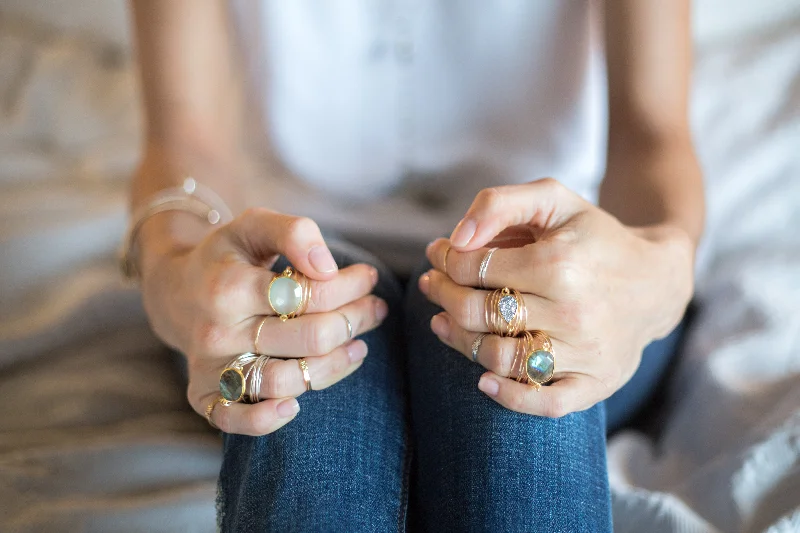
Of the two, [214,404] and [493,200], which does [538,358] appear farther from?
[214,404]

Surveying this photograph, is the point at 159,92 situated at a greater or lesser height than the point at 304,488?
greater

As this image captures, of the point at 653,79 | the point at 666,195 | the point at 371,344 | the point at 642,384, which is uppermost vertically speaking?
the point at 653,79

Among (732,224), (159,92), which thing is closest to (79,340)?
(159,92)

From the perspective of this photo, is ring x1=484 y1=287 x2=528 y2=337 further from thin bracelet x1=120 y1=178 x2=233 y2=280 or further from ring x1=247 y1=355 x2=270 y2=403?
thin bracelet x1=120 y1=178 x2=233 y2=280

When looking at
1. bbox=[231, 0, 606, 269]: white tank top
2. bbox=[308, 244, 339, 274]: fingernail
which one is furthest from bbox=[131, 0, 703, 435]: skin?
bbox=[231, 0, 606, 269]: white tank top

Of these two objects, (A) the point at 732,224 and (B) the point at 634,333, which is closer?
(B) the point at 634,333

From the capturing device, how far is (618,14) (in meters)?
0.68

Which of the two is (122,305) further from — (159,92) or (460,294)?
(460,294)

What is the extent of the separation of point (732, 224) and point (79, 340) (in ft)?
3.01

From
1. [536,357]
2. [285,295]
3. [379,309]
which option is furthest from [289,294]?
[536,357]

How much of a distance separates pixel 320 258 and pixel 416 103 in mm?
376

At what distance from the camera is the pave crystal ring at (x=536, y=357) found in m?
0.47

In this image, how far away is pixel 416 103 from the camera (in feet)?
2.54

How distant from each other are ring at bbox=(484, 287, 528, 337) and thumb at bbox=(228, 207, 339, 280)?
134 millimetres
